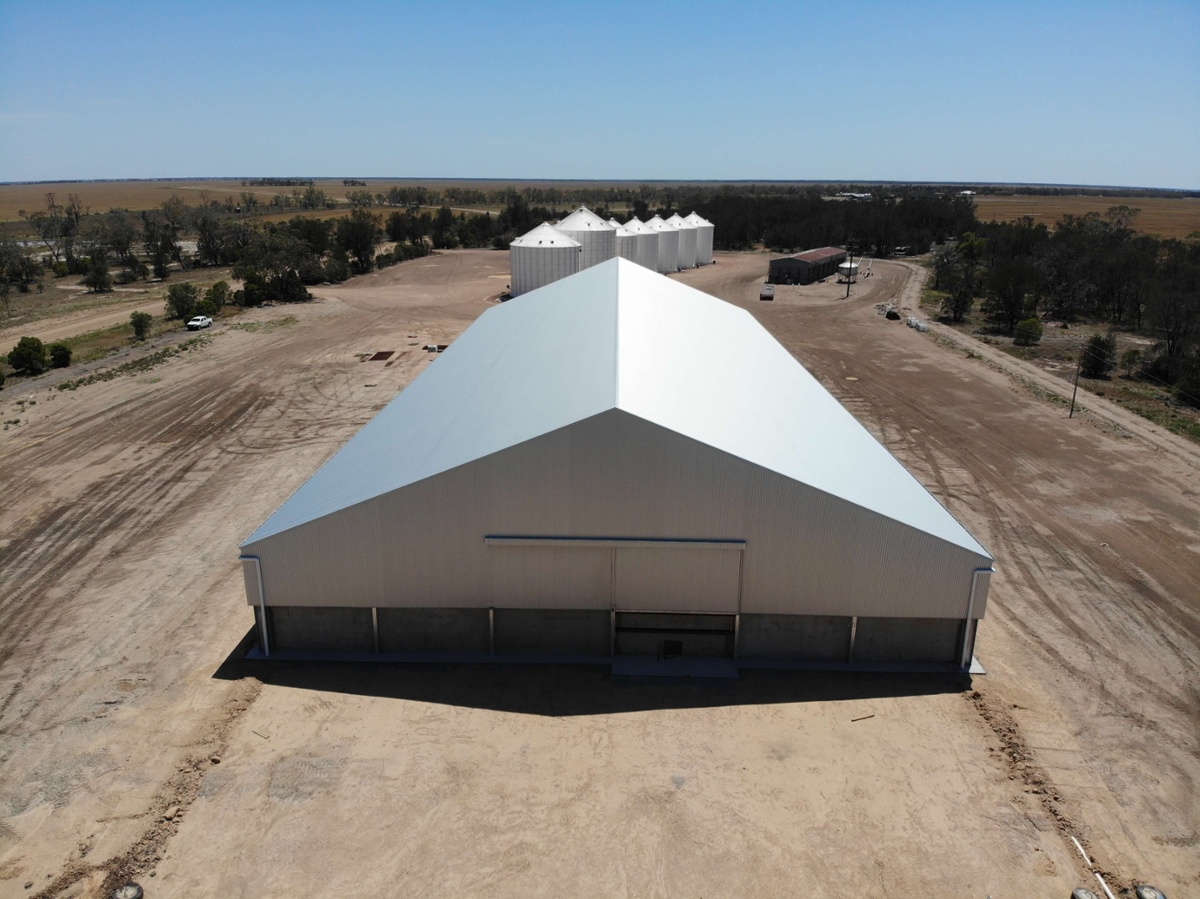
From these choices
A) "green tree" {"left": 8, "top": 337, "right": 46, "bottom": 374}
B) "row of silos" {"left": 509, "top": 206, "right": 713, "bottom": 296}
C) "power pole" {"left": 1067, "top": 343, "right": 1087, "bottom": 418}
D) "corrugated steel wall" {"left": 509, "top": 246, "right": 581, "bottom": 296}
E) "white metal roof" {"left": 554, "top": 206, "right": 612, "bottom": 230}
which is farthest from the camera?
"white metal roof" {"left": 554, "top": 206, "right": 612, "bottom": 230}

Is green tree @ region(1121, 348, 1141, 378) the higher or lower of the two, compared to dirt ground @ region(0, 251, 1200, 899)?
higher

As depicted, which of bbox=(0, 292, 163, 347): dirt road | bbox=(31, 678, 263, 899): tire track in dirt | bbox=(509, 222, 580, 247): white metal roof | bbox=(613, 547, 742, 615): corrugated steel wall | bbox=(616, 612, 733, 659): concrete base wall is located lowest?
bbox=(31, 678, 263, 899): tire track in dirt

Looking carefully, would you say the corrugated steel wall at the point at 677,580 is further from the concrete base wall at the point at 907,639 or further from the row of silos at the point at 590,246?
the row of silos at the point at 590,246

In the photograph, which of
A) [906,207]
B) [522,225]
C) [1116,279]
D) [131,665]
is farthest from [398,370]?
[906,207]

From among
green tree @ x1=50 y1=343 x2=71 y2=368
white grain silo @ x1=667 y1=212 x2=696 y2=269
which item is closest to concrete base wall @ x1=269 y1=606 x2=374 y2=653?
green tree @ x1=50 y1=343 x2=71 y2=368

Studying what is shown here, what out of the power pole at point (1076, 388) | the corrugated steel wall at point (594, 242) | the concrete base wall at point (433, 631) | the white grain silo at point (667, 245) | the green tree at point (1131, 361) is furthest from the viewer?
the white grain silo at point (667, 245)

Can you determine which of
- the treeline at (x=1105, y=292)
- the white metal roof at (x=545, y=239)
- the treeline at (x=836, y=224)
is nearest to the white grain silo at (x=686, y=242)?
the white metal roof at (x=545, y=239)

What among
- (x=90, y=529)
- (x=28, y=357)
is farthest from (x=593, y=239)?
(x=90, y=529)

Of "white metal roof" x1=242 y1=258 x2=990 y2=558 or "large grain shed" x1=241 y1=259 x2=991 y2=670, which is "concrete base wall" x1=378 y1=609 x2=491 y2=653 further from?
"white metal roof" x1=242 y1=258 x2=990 y2=558
